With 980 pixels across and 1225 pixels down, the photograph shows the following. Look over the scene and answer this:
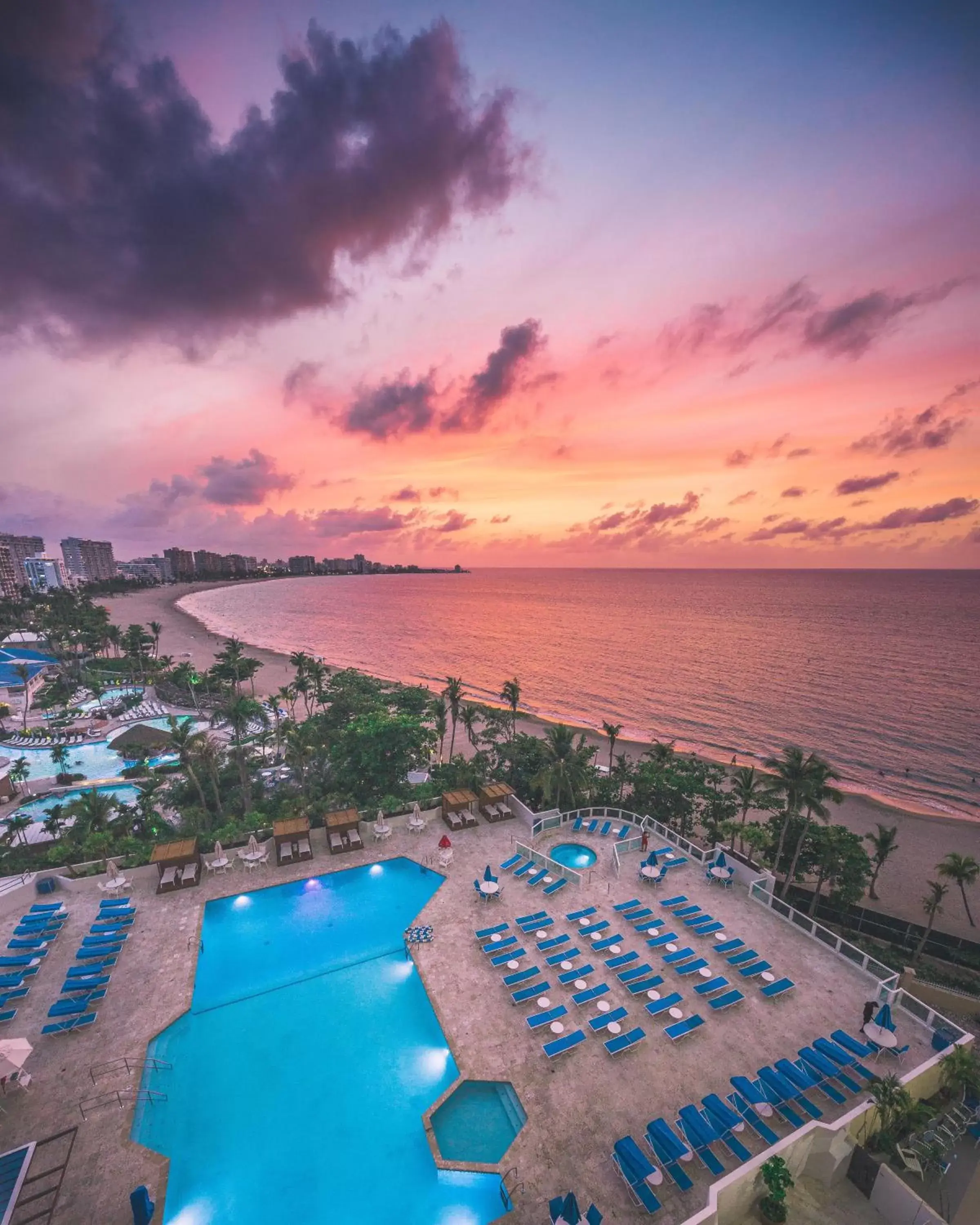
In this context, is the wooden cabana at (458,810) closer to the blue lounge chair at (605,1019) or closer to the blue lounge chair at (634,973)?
the blue lounge chair at (634,973)

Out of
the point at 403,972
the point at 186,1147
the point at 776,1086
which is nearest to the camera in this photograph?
the point at 186,1147

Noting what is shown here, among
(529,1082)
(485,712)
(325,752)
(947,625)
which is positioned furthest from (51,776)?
(947,625)

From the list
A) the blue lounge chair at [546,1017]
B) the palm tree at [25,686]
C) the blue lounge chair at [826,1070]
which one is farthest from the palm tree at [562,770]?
the palm tree at [25,686]

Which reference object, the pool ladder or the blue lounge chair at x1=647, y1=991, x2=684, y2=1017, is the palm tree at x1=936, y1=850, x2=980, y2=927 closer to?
the blue lounge chair at x1=647, y1=991, x2=684, y2=1017

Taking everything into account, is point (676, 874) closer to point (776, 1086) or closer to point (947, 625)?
point (776, 1086)

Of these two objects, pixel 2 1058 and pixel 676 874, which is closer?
pixel 2 1058

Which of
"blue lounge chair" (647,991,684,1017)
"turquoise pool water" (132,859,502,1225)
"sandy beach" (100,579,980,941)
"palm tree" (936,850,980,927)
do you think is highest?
Result: "blue lounge chair" (647,991,684,1017)

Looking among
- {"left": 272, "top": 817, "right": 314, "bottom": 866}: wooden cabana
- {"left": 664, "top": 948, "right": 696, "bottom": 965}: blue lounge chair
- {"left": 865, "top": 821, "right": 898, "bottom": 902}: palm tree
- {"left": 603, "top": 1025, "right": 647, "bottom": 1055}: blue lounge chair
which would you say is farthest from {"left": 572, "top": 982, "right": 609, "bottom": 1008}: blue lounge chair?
{"left": 865, "top": 821, "right": 898, "bottom": 902}: palm tree
